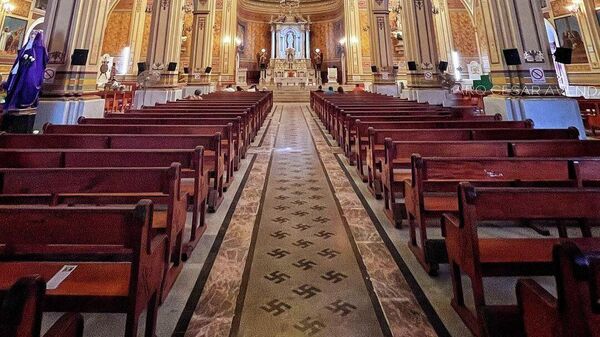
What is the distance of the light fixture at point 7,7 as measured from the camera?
46.5 ft

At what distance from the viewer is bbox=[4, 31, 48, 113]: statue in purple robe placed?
4.75m

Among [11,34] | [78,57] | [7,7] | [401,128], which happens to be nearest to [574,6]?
[401,128]

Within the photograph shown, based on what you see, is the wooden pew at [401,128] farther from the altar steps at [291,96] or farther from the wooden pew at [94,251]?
the altar steps at [291,96]

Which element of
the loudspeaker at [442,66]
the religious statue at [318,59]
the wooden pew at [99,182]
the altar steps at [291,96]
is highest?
the religious statue at [318,59]

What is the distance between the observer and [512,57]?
523cm

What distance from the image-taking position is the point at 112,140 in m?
2.94

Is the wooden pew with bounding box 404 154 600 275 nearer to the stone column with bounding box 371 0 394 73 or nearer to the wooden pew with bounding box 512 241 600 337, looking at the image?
the wooden pew with bounding box 512 241 600 337

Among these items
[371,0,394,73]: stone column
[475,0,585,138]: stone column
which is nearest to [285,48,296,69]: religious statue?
[371,0,394,73]: stone column

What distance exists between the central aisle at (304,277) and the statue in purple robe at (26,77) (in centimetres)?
396

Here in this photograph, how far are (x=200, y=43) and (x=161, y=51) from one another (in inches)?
209

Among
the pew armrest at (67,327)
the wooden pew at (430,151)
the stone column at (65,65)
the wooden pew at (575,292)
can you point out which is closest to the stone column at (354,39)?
the stone column at (65,65)

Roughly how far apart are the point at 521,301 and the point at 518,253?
0.55 metres

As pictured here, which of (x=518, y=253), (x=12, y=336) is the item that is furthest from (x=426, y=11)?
(x=12, y=336)

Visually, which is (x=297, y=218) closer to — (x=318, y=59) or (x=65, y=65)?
(x=65, y=65)
